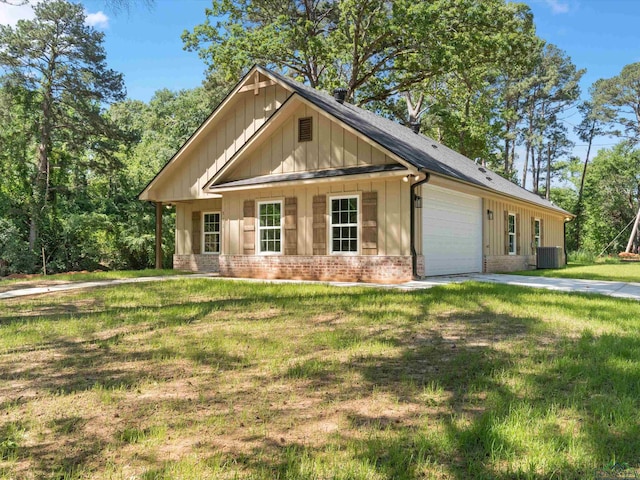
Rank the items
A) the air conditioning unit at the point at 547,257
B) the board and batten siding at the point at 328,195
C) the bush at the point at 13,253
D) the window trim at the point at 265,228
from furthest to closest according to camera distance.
Answer: 1. the air conditioning unit at the point at 547,257
2. the bush at the point at 13,253
3. the window trim at the point at 265,228
4. the board and batten siding at the point at 328,195

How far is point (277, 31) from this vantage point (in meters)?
23.5

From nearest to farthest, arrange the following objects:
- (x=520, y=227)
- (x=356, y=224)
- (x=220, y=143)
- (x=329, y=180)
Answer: (x=329, y=180), (x=356, y=224), (x=220, y=143), (x=520, y=227)

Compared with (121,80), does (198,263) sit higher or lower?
lower

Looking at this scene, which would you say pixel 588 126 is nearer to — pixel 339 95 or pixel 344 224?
pixel 339 95

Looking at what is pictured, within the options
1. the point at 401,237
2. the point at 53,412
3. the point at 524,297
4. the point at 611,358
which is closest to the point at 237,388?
the point at 53,412

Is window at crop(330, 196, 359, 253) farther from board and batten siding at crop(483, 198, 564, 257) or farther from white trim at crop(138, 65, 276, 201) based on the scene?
board and batten siding at crop(483, 198, 564, 257)

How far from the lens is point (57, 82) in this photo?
22.4 meters

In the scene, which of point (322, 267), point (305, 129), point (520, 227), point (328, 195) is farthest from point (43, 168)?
point (520, 227)

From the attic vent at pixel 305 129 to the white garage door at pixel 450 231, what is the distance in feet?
11.6

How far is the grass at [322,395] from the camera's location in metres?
2.61

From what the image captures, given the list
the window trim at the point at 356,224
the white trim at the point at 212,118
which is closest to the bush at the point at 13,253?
the white trim at the point at 212,118

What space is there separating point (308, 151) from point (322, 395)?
10276mm

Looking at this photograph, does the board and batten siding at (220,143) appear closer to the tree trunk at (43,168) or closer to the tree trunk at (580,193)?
the tree trunk at (43,168)

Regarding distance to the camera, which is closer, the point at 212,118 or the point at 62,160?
the point at 212,118
